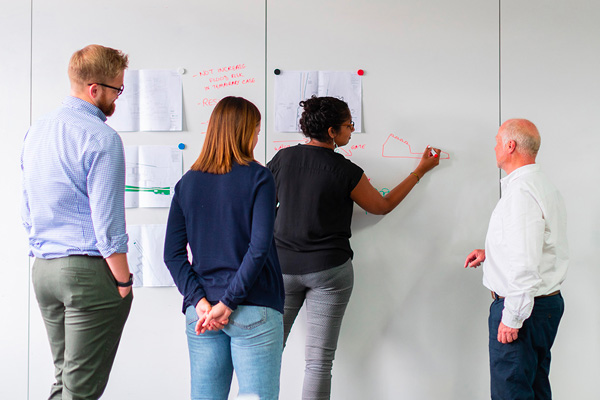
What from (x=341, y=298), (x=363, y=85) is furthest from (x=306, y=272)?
(x=363, y=85)

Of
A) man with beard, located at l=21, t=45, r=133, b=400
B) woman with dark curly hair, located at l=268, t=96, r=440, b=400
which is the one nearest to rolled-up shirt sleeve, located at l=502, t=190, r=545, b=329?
woman with dark curly hair, located at l=268, t=96, r=440, b=400

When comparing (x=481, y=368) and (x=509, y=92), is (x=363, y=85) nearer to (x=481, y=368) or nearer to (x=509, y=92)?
(x=509, y=92)

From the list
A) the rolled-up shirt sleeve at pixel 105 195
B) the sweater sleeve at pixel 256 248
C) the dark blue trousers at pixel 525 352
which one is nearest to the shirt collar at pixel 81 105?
the rolled-up shirt sleeve at pixel 105 195

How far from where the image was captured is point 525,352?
68.3 inches

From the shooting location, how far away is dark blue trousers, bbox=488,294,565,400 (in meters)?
1.73

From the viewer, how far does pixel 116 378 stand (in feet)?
7.80

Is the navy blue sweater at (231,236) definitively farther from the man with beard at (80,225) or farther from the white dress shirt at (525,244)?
the white dress shirt at (525,244)

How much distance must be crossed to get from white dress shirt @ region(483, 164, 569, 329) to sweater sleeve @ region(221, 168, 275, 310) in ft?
2.83

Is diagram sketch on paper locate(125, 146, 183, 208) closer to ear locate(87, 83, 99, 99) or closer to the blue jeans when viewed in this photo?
ear locate(87, 83, 99, 99)

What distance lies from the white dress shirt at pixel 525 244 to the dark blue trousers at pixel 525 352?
6 cm

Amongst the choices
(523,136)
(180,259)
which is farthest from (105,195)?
(523,136)

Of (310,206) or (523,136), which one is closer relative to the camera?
(523,136)

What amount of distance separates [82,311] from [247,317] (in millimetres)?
478

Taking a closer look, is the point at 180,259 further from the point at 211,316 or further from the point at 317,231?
the point at 317,231
